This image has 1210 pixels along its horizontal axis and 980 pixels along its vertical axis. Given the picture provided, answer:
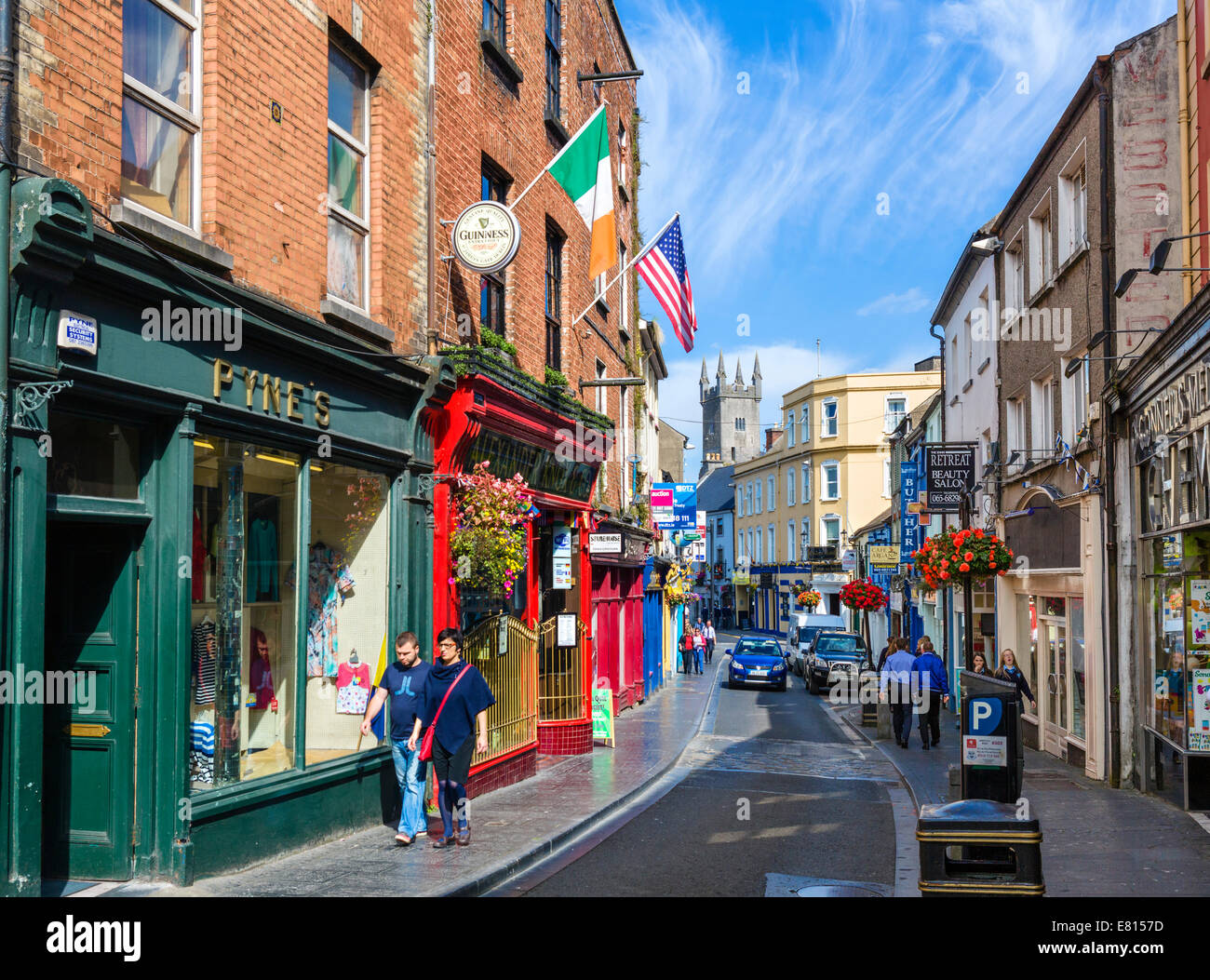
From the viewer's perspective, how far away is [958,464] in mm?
23125

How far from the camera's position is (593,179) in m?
14.2

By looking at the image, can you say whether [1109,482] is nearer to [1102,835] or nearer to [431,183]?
[1102,835]

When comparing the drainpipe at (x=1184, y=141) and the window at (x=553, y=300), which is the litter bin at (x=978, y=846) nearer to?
the drainpipe at (x=1184, y=141)

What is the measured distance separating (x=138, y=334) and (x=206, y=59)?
2474 millimetres

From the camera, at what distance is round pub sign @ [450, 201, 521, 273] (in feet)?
39.3

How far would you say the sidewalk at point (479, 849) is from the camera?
27.0 ft

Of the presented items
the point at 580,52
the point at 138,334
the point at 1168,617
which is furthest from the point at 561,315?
the point at 138,334

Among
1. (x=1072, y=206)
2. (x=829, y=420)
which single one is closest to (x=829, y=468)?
(x=829, y=420)

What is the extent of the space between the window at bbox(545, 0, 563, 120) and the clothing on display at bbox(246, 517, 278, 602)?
10.0 meters

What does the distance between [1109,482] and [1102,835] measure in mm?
5288

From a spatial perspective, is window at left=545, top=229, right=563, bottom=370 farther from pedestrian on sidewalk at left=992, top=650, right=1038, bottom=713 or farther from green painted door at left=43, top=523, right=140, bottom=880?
green painted door at left=43, top=523, right=140, bottom=880

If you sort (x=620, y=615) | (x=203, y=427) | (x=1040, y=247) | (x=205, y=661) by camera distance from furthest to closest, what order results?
1. (x=620, y=615)
2. (x=1040, y=247)
3. (x=205, y=661)
4. (x=203, y=427)

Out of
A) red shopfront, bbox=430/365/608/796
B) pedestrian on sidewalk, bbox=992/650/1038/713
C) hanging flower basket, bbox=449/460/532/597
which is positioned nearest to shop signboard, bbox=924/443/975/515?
pedestrian on sidewalk, bbox=992/650/1038/713

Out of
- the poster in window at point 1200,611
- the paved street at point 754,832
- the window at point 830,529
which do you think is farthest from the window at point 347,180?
the window at point 830,529
